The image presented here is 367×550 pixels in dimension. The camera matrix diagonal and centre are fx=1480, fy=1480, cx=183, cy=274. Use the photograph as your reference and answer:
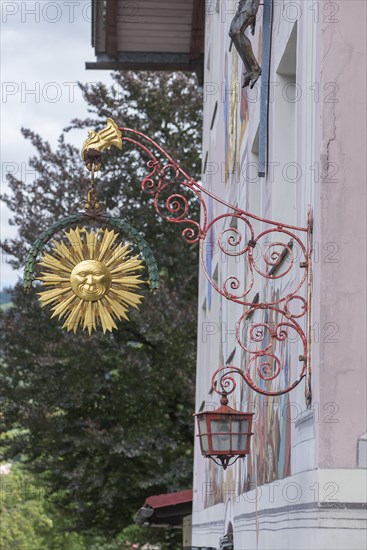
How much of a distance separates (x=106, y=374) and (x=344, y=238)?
64.7 feet

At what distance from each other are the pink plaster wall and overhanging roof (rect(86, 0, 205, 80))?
46.9 ft

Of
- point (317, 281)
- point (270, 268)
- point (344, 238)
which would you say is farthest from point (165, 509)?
point (344, 238)

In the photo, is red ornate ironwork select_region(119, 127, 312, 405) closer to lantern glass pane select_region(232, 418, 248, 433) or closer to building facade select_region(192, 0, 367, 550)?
building facade select_region(192, 0, 367, 550)

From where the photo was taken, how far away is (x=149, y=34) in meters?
22.4

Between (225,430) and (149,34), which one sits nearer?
(225,430)

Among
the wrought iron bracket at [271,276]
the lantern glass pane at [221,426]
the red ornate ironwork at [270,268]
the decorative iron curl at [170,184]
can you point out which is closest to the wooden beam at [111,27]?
the wrought iron bracket at [271,276]

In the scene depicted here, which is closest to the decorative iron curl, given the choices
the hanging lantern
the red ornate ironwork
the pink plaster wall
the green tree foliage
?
the red ornate ironwork

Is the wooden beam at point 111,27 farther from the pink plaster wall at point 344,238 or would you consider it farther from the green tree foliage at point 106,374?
the pink plaster wall at point 344,238

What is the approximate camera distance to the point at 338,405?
639 centimetres

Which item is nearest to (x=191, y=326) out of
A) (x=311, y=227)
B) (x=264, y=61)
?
(x=264, y=61)

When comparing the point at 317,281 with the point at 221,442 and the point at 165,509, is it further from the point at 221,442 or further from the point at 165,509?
the point at 165,509

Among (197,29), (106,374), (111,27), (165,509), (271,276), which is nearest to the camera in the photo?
(271,276)

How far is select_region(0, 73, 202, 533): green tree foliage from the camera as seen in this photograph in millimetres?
25125

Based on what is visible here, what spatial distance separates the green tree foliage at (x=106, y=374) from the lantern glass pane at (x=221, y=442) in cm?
1637
